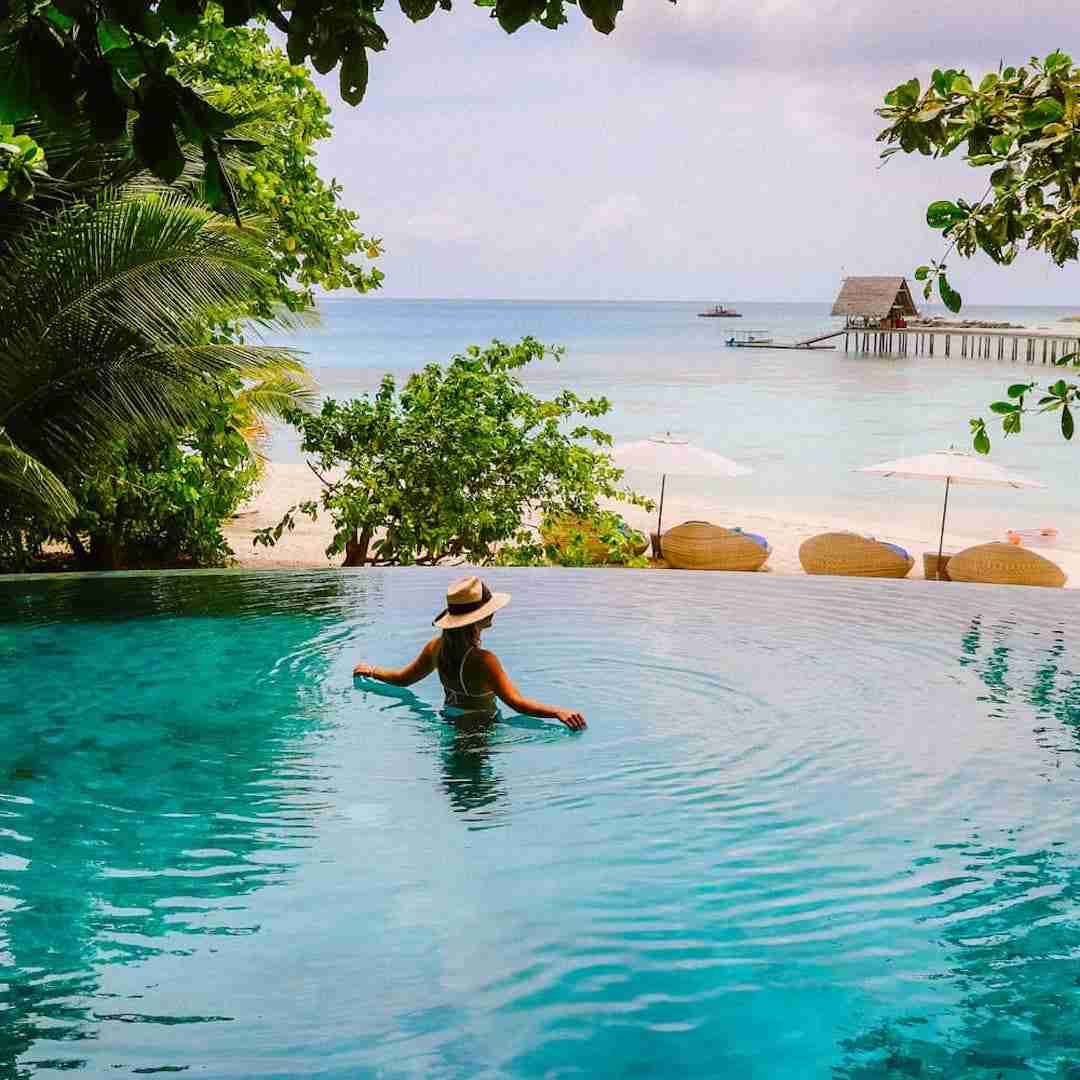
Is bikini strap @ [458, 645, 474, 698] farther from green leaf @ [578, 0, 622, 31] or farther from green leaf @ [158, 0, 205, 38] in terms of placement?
green leaf @ [158, 0, 205, 38]

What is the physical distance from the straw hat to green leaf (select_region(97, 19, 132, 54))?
3.85 metres

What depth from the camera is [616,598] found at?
29.2 ft

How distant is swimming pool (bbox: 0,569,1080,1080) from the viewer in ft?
11.5

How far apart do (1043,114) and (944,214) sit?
0.30m

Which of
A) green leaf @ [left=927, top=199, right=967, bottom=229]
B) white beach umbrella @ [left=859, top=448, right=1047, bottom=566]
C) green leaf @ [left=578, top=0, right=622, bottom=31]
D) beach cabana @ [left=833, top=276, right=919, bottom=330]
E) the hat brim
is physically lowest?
the hat brim

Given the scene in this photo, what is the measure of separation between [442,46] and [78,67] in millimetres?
111592

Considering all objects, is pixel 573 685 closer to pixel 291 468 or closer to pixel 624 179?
pixel 291 468

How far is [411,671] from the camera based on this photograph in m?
6.31

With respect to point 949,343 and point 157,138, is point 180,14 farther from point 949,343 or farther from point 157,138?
point 949,343

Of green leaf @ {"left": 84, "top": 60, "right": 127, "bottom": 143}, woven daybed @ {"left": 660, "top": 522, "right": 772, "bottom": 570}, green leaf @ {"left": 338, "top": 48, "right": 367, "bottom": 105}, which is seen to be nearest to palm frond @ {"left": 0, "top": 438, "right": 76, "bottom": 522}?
green leaf @ {"left": 338, "top": 48, "right": 367, "bottom": 105}

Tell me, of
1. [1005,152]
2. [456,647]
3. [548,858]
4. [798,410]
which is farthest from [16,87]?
[798,410]

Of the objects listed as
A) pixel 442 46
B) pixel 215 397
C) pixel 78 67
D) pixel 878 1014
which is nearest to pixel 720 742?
pixel 878 1014

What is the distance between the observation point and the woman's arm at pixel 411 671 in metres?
6.21

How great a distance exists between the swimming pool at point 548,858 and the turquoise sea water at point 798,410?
12104mm
